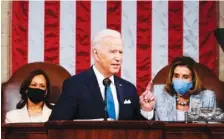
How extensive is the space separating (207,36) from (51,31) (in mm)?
1554

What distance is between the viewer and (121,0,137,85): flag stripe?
6.70 m

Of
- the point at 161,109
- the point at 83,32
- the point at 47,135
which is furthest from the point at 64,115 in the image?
the point at 83,32

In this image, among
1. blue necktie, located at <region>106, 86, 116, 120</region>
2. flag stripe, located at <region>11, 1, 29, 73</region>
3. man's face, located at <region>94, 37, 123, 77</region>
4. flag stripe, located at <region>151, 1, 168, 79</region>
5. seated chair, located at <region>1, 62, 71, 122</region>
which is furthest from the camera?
flag stripe, located at <region>151, 1, 168, 79</region>

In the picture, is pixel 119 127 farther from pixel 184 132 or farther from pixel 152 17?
pixel 152 17

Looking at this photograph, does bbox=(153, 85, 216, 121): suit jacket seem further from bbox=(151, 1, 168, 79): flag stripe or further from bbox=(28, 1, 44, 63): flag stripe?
bbox=(28, 1, 44, 63): flag stripe

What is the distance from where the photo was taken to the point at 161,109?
5.74 m

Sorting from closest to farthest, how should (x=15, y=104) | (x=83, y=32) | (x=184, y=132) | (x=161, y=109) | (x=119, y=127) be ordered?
(x=119, y=127) → (x=184, y=132) → (x=161, y=109) → (x=15, y=104) → (x=83, y=32)

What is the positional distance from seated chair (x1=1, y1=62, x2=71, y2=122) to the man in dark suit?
44.0 inches

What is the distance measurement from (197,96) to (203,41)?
1.13 m

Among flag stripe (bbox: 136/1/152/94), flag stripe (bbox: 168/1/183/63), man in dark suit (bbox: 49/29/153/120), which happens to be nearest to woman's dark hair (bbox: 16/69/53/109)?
man in dark suit (bbox: 49/29/153/120)

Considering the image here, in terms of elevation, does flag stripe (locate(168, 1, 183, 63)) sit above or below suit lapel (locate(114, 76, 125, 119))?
above

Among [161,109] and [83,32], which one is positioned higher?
[83,32]

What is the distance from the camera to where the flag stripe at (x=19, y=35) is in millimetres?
6641

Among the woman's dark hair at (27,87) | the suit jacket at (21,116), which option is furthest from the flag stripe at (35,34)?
the suit jacket at (21,116)
